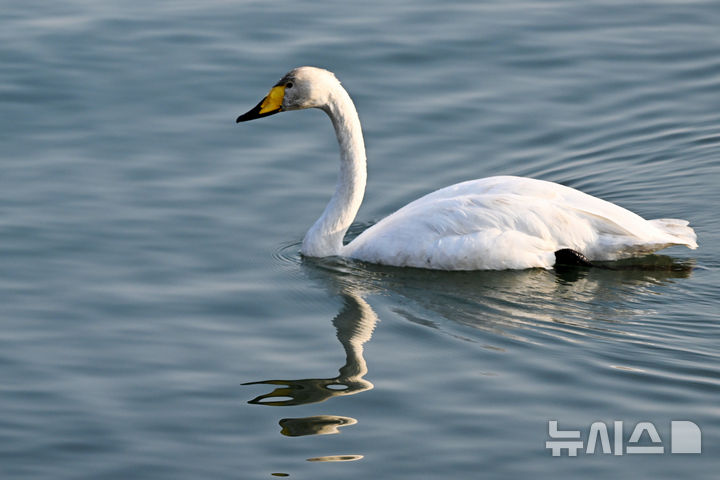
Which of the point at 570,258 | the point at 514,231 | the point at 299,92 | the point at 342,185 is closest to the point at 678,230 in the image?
the point at 570,258

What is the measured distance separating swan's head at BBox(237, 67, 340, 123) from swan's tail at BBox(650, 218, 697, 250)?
113 inches

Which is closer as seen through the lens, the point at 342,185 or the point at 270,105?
the point at 270,105

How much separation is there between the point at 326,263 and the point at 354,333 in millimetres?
1661

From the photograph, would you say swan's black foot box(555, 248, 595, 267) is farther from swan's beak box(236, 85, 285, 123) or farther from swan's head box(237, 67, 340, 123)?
swan's beak box(236, 85, 285, 123)

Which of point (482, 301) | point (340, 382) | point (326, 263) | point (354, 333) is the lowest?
point (340, 382)

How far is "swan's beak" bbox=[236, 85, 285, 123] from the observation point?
418 inches

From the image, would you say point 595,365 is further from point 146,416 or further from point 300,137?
point 300,137

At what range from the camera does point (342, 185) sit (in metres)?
10.9

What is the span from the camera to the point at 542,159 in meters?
12.4

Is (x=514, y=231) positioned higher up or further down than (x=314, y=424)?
higher up

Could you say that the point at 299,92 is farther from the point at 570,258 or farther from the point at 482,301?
the point at 570,258

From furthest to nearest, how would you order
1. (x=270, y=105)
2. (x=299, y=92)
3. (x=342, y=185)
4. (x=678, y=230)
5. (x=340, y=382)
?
(x=342, y=185) < (x=270, y=105) < (x=299, y=92) < (x=678, y=230) < (x=340, y=382)

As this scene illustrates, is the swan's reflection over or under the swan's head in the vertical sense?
under

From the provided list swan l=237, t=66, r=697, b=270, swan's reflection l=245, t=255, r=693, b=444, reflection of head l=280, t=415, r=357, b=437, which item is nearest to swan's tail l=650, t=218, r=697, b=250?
swan l=237, t=66, r=697, b=270
